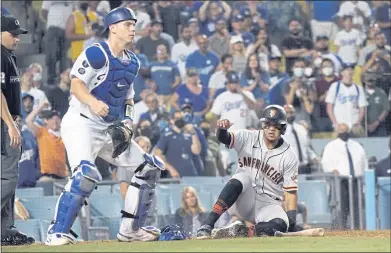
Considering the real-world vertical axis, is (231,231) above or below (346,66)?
below

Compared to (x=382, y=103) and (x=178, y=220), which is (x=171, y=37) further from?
(x=178, y=220)

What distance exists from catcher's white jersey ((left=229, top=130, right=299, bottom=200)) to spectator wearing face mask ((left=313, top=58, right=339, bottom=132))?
6589 millimetres

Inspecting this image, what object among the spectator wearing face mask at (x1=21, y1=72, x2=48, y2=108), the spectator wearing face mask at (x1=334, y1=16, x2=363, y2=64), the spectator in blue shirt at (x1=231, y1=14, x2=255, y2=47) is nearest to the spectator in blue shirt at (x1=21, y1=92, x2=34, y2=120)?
the spectator wearing face mask at (x1=21, y1=72, x2=48, y2=108)

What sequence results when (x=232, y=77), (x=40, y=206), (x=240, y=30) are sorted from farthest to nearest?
1. (x=240, y=30)
2. (x=232, y=77)
3. (x=40, y=206)

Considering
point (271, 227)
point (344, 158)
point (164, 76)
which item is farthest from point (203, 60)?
point (271, 227)

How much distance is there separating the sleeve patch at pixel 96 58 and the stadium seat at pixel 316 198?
5981 mm

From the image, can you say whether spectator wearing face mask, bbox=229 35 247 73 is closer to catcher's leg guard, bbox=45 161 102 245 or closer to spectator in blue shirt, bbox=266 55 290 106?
spectator in blue shirt, bbox=266 55 290 106

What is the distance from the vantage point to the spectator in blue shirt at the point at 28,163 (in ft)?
47.8

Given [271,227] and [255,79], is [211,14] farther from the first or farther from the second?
[271,227]

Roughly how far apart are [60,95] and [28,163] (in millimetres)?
1978

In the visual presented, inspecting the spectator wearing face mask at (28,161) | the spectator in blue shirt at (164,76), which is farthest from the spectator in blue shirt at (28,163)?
the spectator in blue shirt at (164,76)

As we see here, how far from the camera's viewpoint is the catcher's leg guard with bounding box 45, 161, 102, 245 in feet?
30.7

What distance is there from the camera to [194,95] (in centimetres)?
1717

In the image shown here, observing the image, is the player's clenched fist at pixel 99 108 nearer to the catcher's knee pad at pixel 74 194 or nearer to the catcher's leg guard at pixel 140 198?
the catcher's knee pad at pixel 74 194
